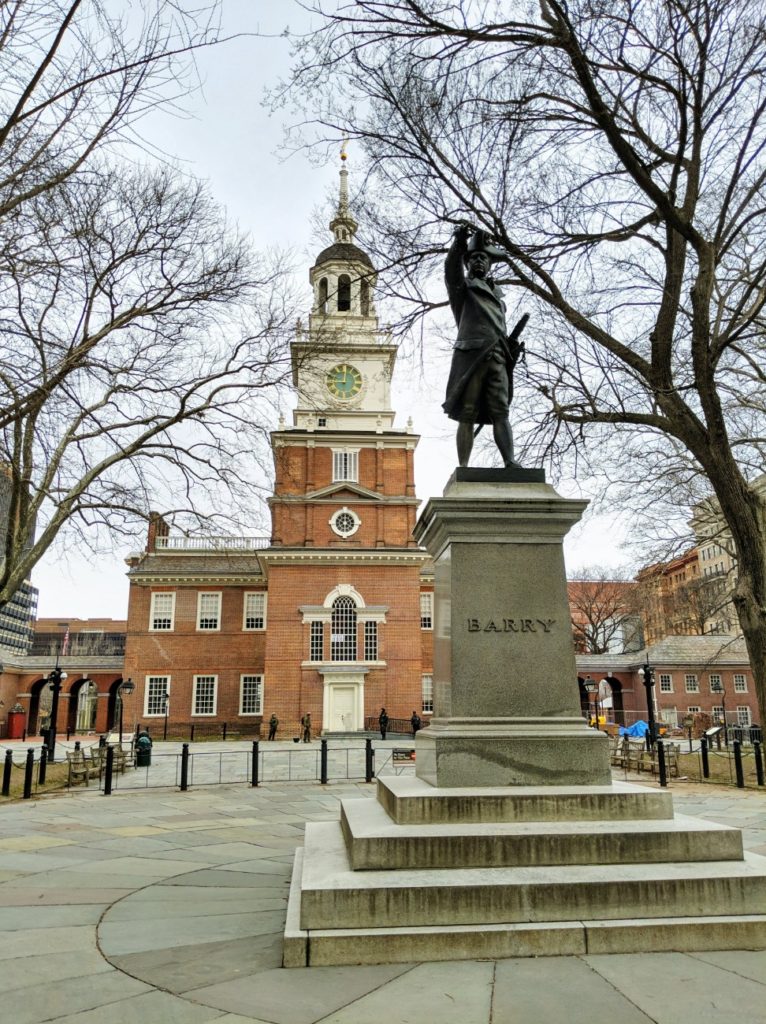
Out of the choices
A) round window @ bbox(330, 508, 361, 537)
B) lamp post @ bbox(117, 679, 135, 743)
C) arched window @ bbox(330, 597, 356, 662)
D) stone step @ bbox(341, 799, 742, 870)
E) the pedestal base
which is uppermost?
round window @ bbox(330, 508, 361, 537)

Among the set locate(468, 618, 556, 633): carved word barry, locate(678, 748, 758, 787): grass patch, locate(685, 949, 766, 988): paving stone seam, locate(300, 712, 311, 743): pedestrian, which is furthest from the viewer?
locate(300, 712, 311, 743): pedestrian

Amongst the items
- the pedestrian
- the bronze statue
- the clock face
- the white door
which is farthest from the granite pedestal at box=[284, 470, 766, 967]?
the clock face

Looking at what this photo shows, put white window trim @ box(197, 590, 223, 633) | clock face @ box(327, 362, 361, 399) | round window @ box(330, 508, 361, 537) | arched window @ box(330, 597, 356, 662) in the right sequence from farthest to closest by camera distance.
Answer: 1. white window trim @ box(197, 590, 223, 633)
2. clock face @ box(327, 362, 361, 399)
3. round window @ box(330, 508, 361, 537)
4. arched window @ box(330, 597, 356, 662)

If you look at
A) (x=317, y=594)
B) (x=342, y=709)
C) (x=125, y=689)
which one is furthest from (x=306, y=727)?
(x=125, y=689)

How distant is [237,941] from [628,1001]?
2.18 meters

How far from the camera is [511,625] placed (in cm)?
598

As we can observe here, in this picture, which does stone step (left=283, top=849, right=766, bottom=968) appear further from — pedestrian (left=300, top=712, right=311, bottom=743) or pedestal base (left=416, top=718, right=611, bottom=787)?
pedestrian (left=300, top=712, right=311, bottom=743)

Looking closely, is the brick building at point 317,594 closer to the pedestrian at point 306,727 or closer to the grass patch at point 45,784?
the pedestrian at point 306,727

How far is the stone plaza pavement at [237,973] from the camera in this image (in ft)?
10.6

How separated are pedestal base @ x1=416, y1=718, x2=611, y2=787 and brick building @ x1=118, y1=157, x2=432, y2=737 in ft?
101

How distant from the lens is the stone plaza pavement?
3242 millimetres

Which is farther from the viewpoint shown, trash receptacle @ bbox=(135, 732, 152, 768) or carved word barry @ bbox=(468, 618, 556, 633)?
trash receptacle @ bbox=(135, 732, 152, 768)

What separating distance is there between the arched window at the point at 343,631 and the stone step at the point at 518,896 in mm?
35448

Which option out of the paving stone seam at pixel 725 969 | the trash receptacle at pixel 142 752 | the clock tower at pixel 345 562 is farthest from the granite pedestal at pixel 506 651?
the clock tower at pixel 345 562
